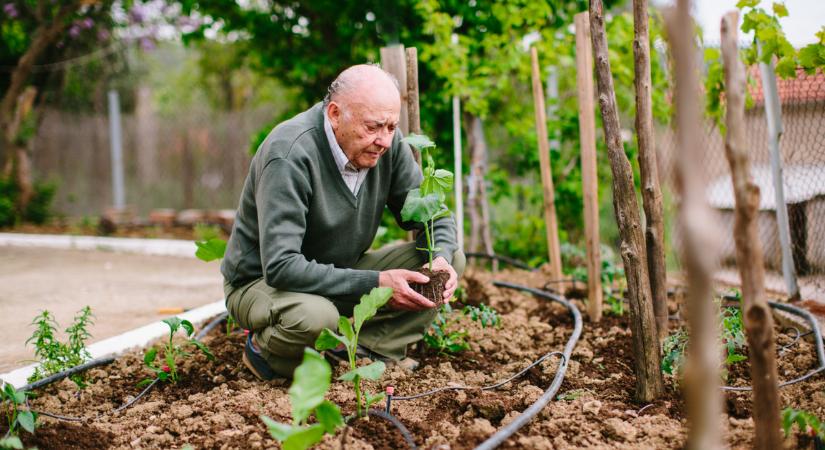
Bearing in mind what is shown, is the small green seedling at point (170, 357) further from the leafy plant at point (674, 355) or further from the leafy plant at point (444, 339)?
the leafy plant at point (674, 355)

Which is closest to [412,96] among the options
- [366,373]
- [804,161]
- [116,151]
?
[366,373]

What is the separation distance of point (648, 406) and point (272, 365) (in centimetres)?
145

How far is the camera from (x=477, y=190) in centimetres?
506

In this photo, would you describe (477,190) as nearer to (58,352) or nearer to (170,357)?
(170,357)

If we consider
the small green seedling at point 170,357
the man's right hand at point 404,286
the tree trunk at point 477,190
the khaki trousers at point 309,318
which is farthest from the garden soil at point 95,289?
the tree trunk at point 477,190

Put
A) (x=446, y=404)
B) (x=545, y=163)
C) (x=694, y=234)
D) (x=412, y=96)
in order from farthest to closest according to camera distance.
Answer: (x=545, y=163)
(x=412, y=96)
(x=446, y=404)
(x=694, y=234)

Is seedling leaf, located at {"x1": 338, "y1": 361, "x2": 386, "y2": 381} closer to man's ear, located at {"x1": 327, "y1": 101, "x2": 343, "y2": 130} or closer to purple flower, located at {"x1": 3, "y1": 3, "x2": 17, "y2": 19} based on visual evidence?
man's ear, located at {"x1": 327, "y1": 101, "x2": 343, "y2": 130}

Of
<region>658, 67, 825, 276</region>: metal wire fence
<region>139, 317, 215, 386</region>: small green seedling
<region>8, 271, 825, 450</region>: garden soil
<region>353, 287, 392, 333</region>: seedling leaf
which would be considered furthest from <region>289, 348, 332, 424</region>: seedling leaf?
<region>658, 67, 825, 276</region>: metal wire fence

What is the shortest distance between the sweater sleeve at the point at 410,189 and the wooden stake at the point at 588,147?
81 centimetres

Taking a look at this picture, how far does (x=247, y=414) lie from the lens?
221 centimetres

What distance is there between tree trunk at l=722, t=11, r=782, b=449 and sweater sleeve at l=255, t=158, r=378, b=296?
137 cm

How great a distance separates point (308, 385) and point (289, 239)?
3.05 ft

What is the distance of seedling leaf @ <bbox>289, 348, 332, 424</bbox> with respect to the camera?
1520 mm

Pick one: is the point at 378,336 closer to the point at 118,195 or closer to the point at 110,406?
the point at 110,406
